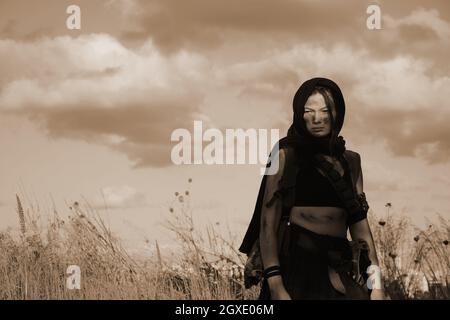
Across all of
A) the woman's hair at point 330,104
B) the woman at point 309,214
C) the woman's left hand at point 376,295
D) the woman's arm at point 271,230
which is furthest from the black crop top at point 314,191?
the woman's left hand at point 376,295

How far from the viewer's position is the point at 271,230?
4203 mm

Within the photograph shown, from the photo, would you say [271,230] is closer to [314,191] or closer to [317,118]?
[314,191]

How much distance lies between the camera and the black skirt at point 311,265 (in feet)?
13.7

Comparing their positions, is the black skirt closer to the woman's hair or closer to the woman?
the woman

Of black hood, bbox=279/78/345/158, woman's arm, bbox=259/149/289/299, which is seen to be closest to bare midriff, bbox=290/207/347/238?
woman's arm, bbox=259/149/289/299

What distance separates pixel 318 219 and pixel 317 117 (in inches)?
26.9

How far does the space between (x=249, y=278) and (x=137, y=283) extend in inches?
105

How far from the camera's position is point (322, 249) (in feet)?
13.9

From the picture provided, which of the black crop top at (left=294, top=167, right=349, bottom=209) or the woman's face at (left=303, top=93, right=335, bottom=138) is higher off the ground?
the woman's face at (left=303, top=93, right=335, bottom=138)

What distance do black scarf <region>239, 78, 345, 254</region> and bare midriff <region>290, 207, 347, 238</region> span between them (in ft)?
0.89

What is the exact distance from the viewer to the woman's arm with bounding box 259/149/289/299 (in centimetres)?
409

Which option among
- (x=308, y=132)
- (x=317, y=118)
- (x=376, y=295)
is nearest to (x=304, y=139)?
(x=308, y=132)
